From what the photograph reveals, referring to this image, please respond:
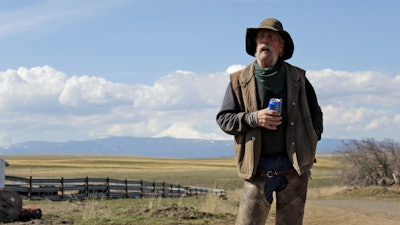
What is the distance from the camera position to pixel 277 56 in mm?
4941

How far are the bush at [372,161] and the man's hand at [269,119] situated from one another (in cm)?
2603

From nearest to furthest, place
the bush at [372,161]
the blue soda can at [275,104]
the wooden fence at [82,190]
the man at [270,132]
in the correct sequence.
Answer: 1. the blue soda can at [275,104]
2. the man at [270,132]
3. the wooden fence at [82,190]
4. the bush at [372,161]

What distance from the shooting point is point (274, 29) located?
15.9 ft

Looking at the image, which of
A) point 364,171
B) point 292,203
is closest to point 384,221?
point 292,203

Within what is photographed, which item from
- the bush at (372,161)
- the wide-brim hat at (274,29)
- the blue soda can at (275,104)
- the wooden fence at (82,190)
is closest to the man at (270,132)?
the wide-brim hat at (274,29)

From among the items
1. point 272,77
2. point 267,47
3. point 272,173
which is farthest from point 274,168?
point 267,47

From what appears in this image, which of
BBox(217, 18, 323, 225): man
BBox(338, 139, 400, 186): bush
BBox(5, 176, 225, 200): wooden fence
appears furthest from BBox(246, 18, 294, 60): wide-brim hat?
BBox(338, 139, 400, 186): bush

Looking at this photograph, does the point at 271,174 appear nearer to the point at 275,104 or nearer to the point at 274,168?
the point at 274,168

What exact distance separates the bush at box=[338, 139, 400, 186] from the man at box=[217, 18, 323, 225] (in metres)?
25.7

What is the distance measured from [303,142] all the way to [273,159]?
25 cm

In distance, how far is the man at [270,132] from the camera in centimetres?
482

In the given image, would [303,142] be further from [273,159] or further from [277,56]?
[277,56]

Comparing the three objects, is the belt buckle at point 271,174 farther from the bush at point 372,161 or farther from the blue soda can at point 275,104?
the bush at point 372,161

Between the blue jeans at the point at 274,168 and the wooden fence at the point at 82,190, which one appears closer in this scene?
the blue jeans at the point at 274,168
